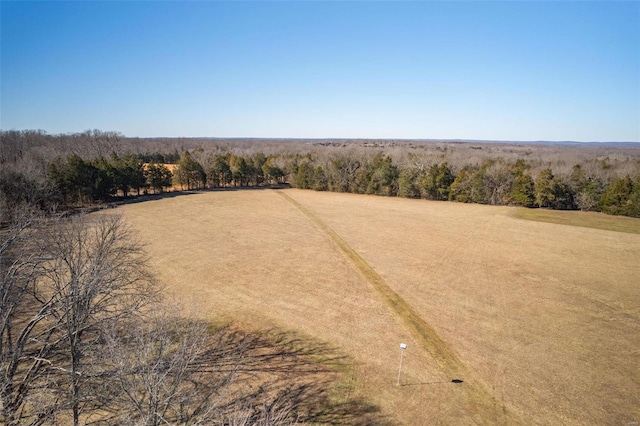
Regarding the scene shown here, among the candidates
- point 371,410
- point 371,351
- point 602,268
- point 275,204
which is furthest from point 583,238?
point 275,204

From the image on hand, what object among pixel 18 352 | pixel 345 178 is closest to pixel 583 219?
pixel 345 178

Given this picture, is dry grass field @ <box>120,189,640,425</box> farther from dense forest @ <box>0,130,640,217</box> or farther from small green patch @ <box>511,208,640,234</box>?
dense forest @ <box>0,130,640,217</box>

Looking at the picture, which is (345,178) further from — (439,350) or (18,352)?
(18,352)

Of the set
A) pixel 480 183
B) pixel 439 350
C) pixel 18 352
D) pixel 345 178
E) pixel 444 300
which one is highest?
pixel 345 178

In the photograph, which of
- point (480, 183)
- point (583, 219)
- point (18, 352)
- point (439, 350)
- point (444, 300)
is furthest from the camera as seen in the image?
point (480, 183)

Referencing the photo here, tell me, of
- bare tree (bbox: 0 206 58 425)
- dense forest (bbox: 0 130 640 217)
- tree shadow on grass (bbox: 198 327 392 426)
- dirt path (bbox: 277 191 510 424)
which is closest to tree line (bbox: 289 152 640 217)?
dense forest (bbox: 0 130 640 217)

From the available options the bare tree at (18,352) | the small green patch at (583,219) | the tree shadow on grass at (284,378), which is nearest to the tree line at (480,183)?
the small green patch at (583,219)
